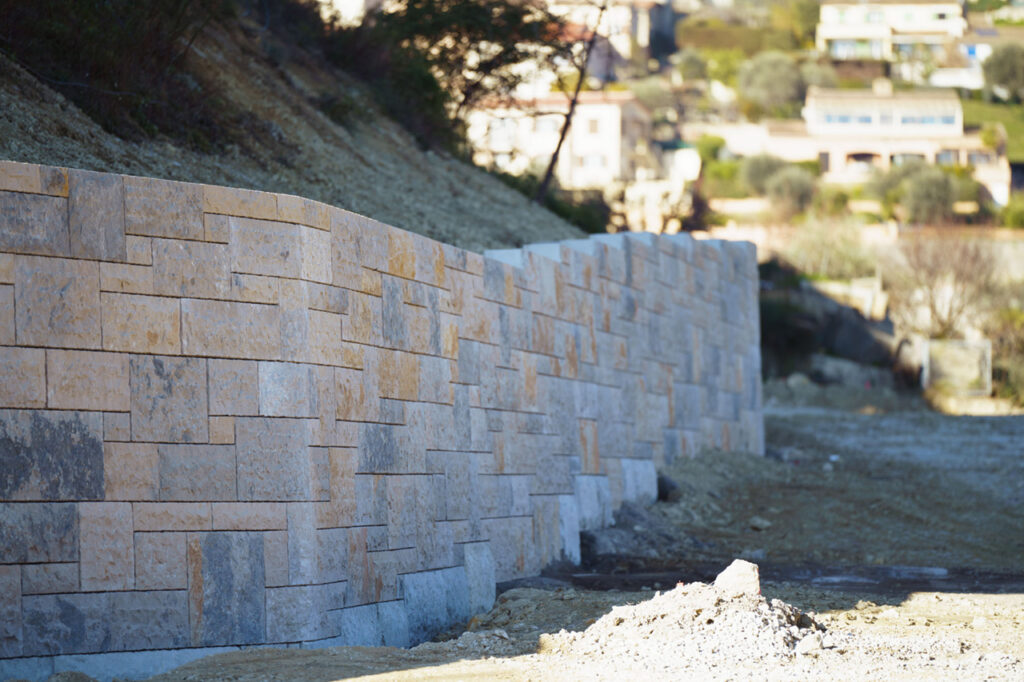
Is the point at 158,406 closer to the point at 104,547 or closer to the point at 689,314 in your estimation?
the point at 104,547

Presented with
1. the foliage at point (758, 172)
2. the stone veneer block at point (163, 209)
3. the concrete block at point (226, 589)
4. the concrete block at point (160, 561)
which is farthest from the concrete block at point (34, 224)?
the foliage at point (758, 172)

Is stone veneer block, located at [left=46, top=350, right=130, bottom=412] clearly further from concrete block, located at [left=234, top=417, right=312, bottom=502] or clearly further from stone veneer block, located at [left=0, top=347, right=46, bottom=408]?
concrete block, located at [left=234, top=417, right=312, bottom=502]

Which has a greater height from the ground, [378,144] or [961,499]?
[378,144]

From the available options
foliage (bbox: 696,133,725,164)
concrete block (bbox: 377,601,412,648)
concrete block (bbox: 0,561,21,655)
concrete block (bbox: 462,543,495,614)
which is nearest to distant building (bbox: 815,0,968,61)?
foliage (bbox: 696,133,725,164)

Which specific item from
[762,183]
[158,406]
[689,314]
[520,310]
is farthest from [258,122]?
[762,183]

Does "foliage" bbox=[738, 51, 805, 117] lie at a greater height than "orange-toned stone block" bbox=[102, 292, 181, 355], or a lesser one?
greater

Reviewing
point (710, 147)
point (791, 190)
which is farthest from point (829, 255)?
point (710, 147)

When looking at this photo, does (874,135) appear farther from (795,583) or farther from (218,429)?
(218,429)

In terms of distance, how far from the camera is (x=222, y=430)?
6.55 m

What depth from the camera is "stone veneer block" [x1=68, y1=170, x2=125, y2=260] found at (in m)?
6.26

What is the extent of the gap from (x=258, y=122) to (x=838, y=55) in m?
88.7

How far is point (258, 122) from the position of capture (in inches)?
488

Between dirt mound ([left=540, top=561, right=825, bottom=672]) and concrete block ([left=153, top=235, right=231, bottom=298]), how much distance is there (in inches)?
105

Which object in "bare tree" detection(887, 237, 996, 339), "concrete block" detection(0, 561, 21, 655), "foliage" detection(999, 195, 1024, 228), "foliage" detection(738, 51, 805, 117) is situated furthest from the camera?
"foliage" detection(738, 51, 805, 117)
